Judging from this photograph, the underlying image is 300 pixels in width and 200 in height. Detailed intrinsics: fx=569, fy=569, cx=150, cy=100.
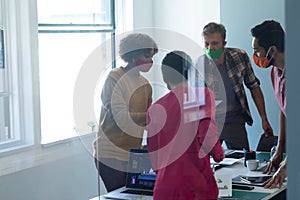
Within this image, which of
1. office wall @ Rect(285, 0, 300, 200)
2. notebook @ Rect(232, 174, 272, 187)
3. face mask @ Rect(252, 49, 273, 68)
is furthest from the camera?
face mask @ Rect(252, 49, 273, 68)

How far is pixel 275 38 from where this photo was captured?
3.12 m

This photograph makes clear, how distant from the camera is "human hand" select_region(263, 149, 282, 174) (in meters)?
3.15

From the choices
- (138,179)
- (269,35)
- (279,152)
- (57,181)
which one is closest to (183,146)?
(138,179)

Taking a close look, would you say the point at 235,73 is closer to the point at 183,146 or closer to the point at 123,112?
the point at 123,112

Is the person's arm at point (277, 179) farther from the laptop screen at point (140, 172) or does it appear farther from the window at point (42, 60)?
the window at point (42, 60)

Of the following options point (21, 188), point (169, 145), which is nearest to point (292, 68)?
point (169, 145)

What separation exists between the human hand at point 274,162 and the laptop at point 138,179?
690mm

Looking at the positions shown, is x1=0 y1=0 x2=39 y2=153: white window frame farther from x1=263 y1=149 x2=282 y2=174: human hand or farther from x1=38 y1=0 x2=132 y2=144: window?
x1=263 y1=149 x2=282 y2=174: human hand

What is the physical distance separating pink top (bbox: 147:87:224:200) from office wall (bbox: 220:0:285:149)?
2421mm

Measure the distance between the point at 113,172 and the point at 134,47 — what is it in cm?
76

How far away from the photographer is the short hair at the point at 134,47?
3.42 meters

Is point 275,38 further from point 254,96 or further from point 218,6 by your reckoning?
point 218,6

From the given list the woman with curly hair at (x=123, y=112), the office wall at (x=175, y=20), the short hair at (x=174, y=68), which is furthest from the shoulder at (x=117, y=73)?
the office wall at (x=175, y=20)

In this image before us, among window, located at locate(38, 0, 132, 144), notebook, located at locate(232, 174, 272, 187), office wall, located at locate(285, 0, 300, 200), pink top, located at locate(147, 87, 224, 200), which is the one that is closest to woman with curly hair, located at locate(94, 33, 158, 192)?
notebook, located at locate(232, 174, 272, 187)
